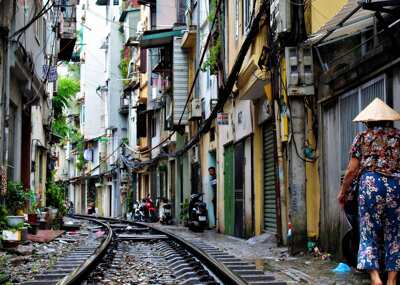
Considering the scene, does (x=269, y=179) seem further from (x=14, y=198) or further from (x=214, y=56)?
(x=214, y=56)

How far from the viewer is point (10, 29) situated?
14203 millimetres

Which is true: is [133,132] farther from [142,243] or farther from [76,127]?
[142,243]

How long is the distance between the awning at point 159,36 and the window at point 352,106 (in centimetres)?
2072

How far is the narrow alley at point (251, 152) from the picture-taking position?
25.2 feet

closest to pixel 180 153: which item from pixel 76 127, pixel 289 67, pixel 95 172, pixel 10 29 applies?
pixel 10 29

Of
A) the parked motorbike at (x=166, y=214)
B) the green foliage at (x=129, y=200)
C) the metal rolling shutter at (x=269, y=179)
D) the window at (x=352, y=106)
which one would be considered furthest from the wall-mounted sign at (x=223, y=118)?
the green foliage at (x=129, y=200)

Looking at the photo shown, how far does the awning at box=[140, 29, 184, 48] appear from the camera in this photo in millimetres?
30734

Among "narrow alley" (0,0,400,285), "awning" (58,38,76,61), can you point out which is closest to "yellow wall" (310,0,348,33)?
"narrow alley" (0,0,400,285)

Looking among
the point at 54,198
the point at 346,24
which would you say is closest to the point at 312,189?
the point at 346,24

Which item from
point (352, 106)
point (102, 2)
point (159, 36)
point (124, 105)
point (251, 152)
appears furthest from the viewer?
point (102, 2)

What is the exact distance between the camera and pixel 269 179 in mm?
16297

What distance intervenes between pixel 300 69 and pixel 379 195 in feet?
17.1

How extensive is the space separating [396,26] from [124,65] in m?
47.3

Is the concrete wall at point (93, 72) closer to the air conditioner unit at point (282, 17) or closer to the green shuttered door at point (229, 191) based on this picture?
the green shuttered door at point (229, 191)
